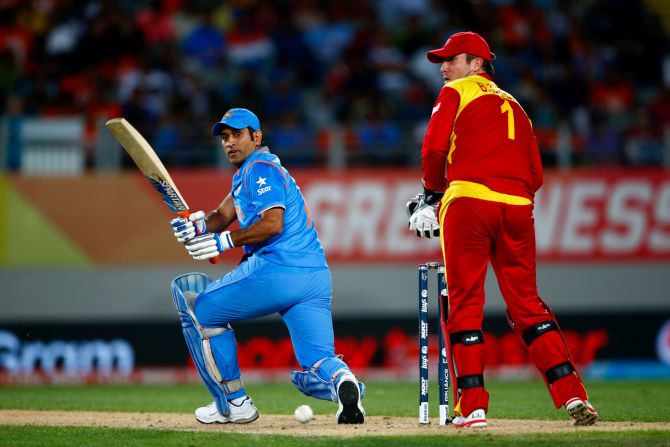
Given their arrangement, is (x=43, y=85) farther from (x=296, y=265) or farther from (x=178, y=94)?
(x=296, y=265)

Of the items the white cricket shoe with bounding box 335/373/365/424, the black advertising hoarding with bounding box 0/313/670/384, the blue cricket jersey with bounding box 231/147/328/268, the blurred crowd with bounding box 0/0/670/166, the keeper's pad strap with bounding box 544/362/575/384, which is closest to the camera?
the keeper's pad strap with bounding box 544/362/575/384

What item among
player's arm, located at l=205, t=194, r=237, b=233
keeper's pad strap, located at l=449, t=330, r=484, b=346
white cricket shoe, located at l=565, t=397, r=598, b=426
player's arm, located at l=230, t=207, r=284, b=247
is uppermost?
player's arm, located at l=205, t=194, r=237, b=233

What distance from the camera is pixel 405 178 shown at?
15.9 m

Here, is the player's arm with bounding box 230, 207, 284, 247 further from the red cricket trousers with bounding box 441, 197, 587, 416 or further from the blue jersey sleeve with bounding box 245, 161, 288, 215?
the red cricket trousers with bounding box 441, 197, 587, 416

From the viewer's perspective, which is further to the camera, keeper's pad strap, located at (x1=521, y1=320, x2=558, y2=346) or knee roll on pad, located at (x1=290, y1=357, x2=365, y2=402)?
knee roll on pad, located at (x1=290, y1=357, x2=365, y2=402)

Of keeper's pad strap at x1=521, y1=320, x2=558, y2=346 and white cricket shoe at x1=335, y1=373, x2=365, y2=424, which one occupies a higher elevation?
keeper's pad strap at x1=521, y1=320, x2=558, y2=346

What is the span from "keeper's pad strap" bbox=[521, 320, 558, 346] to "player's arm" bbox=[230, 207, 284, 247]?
1776 mm

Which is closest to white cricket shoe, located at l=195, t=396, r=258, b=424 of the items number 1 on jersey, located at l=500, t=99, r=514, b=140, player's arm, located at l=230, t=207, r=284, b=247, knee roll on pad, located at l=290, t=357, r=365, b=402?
knee roll on pad, located at l=290, t=357, r=365, b=402

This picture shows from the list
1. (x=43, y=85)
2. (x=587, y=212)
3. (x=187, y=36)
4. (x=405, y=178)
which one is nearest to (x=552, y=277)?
(x=587, y=212)

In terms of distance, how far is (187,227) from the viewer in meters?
7.50

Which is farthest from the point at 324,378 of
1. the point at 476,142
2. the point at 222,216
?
the point at 476,142

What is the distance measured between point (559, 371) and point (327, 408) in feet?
10.5

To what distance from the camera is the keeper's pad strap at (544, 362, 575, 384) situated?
7.23 metres

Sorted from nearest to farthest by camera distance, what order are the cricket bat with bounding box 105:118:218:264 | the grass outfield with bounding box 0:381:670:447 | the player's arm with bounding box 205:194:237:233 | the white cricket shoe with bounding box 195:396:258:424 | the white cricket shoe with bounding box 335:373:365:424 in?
the grass outfield with bounding box 0:381:670:447, the white cricket shoe with bounding box 335:373:365:424, the cricket bat with bounding box 105:118:218:264, the white cricket shoe with bounding box 195:396:258:424, the player's arm with bounding box 205:194:237:233
